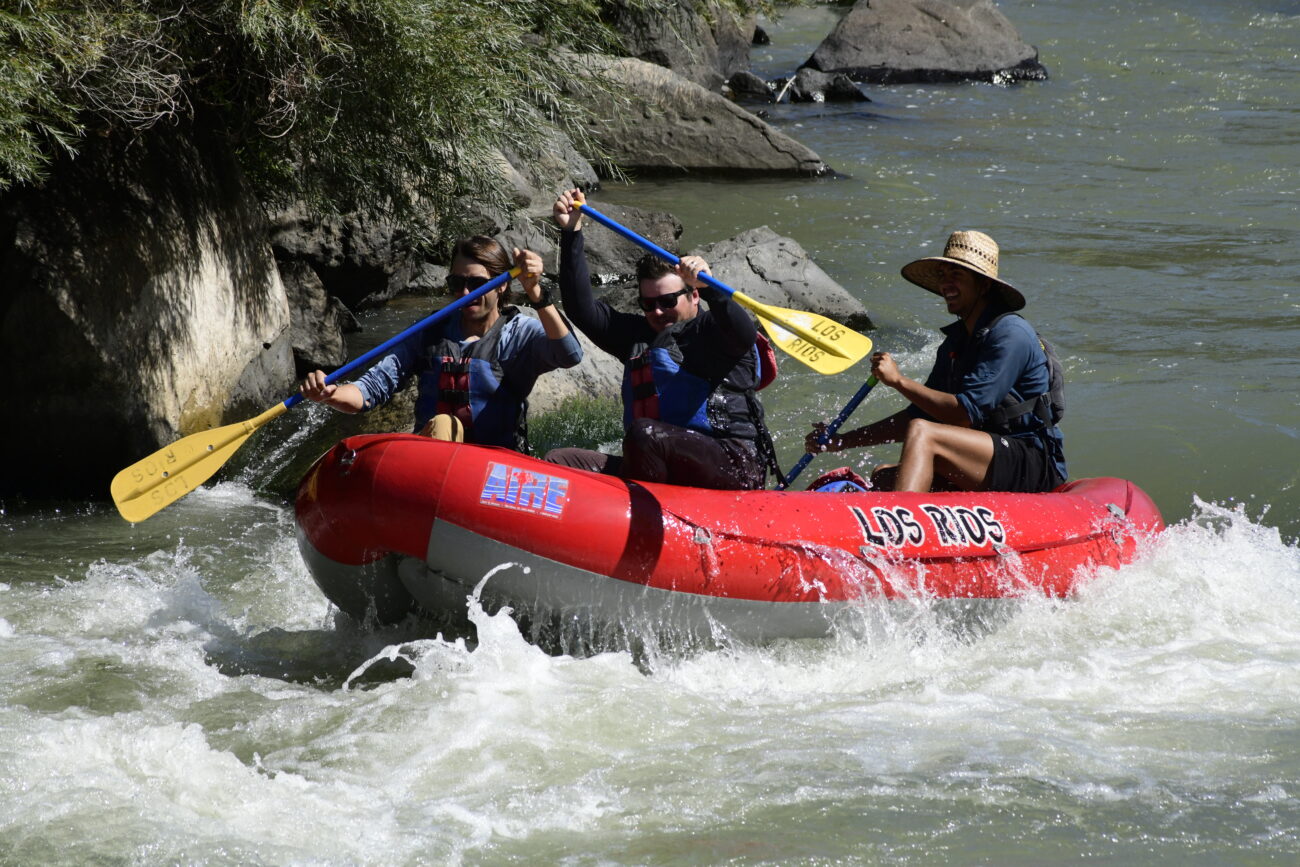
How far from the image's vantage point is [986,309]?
5215 millimetres

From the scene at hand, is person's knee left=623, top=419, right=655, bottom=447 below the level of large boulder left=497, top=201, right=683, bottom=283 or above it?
below

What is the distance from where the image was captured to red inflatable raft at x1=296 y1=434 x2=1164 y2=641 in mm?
4312

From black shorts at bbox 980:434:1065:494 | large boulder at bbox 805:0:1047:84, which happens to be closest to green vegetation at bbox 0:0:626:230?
black shorts at bbox 980:434:1065:494

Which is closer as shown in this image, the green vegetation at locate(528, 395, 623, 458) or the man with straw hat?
the man with straw hat

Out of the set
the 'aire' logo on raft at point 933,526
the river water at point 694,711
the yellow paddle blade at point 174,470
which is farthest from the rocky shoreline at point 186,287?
the 'aire' logo on raft at point 933,526

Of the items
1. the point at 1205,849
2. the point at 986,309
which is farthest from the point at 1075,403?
the point at 1205,849

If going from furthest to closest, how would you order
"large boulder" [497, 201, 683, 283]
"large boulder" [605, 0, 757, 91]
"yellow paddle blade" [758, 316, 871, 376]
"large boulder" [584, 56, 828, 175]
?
"large boulder" [584, 56, 828, 175], "large boulder" [605, 0, 757, 91], "large boulder" [497, 201, 683, 283], "yellow paddle blade" [758, 316, 871, 376]

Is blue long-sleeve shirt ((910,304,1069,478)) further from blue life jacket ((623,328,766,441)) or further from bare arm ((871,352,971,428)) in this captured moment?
blue life jacket ((623,328,766,441))

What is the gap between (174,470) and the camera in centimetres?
503

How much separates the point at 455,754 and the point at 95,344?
10.9ft

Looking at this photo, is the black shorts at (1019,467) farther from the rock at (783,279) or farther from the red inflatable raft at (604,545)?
the rock at (783,279)

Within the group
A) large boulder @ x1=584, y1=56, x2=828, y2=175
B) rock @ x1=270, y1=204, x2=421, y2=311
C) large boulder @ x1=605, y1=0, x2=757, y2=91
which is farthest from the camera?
large boulder @ x1=584, y1=56, x2=828, y2=175

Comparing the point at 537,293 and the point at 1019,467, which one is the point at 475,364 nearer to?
the point at 537,293

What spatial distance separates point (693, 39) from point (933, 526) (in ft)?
35.1
